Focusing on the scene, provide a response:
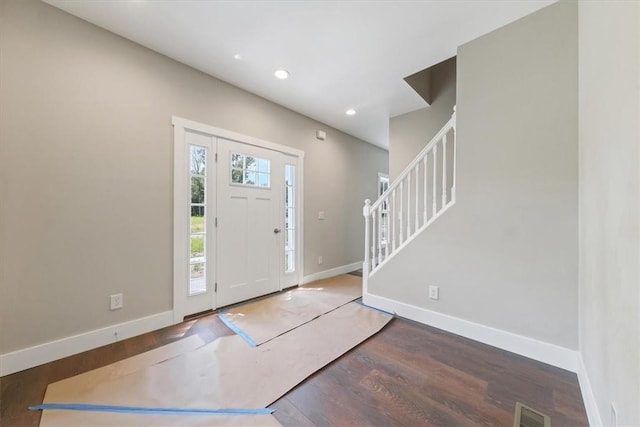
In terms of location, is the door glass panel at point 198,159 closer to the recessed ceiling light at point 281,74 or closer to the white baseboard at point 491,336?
the recessed ceiling light at point 281,74

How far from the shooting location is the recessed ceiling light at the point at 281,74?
2619 mm

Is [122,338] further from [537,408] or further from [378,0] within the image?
[378,0]

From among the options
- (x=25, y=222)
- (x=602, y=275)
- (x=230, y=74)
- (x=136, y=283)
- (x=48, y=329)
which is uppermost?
(x=230, y=74)

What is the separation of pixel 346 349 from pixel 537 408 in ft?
3.87

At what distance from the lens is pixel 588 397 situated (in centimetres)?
137

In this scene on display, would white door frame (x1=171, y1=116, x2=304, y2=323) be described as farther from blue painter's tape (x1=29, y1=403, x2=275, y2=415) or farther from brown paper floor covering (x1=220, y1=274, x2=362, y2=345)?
blue painter's tape (x1=29, y1=403, x2=275, y2=415)

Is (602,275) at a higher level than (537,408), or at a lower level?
higher

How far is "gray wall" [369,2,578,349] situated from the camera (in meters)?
1.76

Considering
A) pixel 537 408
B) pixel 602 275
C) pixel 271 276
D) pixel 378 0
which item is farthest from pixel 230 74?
pixel 537 408

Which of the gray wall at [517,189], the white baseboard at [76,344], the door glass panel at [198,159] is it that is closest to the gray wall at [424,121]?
the gray wall at [517,189]

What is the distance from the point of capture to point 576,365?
66.7 inches

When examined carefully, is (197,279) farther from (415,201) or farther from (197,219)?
(415,201)

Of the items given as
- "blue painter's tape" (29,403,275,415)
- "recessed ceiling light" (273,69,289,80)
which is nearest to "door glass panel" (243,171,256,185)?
"recessed ceiling light" (273,69,289,80)

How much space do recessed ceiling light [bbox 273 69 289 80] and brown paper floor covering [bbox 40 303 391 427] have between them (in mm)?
2639
